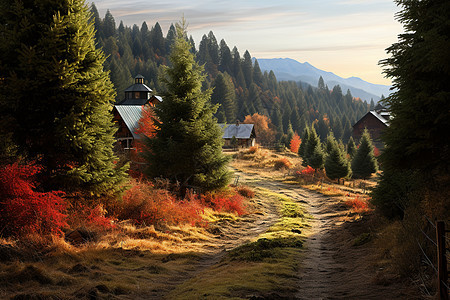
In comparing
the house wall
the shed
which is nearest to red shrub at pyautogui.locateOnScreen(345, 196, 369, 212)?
the shed

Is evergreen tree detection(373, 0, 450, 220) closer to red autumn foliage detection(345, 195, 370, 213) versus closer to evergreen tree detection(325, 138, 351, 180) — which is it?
red autumn foliage detection(345, 195, 370, 213)

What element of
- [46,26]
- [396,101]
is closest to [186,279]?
[396,101]

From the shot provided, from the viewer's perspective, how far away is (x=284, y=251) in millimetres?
15047

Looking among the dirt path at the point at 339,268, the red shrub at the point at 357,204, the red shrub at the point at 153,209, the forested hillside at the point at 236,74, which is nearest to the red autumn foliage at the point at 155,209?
the red shrub at the point at 153,209

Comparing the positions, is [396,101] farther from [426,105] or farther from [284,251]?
[284,251]

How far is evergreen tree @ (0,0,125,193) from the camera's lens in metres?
14.7

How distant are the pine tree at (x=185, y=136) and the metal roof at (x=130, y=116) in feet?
55.0

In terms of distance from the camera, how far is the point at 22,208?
1307 cm

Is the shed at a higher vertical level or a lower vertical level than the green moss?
higher

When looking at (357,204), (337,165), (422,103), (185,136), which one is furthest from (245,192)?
(422,103)

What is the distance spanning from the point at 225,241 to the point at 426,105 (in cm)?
1197

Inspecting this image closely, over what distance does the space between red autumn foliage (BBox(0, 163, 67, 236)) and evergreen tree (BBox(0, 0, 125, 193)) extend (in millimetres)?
1926

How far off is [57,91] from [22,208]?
205 inches

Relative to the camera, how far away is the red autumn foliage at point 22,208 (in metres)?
A: 12.9
